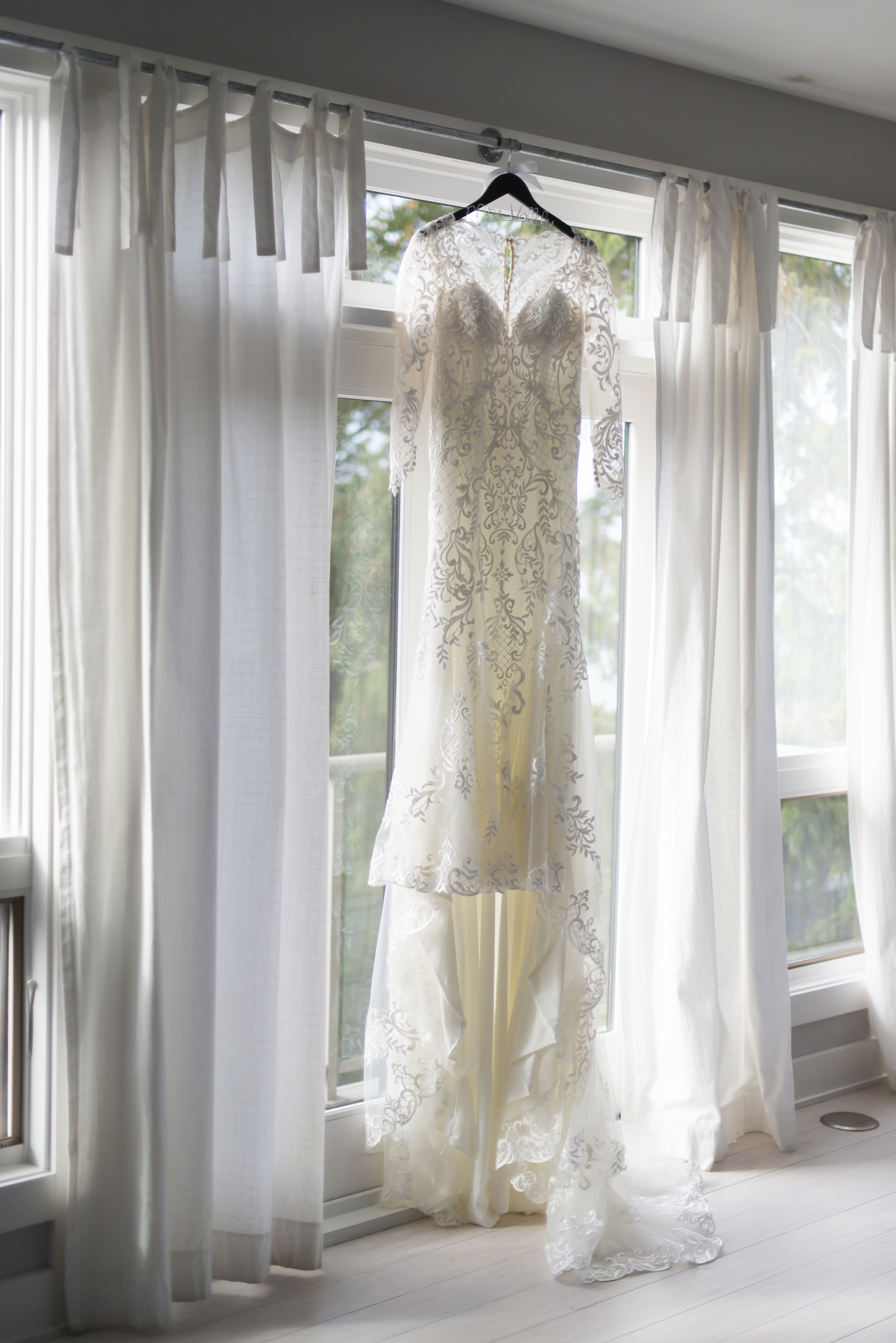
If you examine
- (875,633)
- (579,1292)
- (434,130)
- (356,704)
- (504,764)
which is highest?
(434,130)

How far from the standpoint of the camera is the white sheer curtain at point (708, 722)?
254cm

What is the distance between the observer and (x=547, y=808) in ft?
7.06

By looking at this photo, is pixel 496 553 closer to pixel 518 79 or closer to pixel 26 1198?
pixel 518 79

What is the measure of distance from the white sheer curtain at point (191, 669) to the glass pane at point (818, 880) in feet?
5.05

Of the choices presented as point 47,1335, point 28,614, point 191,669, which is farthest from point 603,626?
point 47,1335

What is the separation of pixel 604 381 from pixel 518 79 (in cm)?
71

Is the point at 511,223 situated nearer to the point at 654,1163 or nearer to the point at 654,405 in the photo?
the point at 654,405

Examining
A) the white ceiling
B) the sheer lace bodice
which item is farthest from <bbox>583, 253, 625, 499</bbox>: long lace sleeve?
the white ceiling

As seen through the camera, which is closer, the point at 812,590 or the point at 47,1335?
the point at 47,1335

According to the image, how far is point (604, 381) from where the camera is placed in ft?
7.35

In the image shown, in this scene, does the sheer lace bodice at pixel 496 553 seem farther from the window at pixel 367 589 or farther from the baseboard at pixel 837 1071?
the baseboard at pixel 837 1071

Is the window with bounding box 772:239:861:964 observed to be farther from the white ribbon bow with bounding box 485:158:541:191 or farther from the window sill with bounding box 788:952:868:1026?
the white ribbon bow with bounding box 485:158:541:191

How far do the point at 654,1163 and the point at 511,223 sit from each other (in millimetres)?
2139

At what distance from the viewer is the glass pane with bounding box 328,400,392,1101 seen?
92.7 inches
